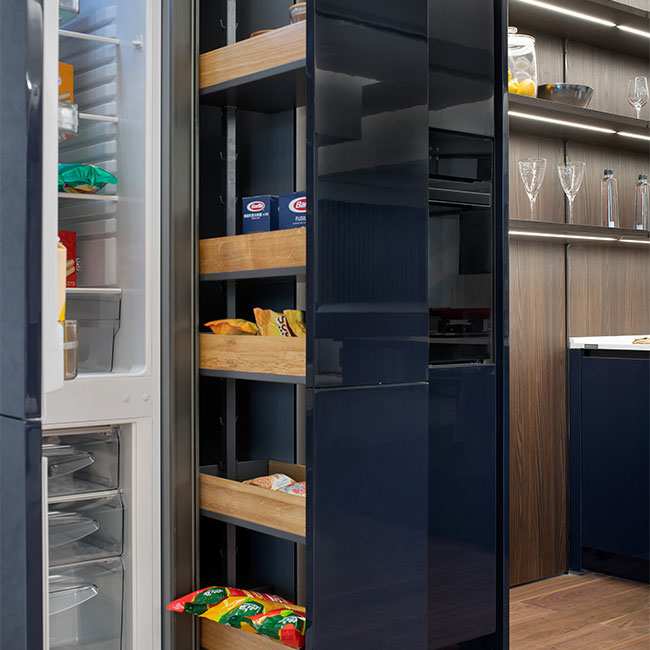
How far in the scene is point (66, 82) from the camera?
83.3 inches

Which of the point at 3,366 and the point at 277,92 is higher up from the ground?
the point at 277,92

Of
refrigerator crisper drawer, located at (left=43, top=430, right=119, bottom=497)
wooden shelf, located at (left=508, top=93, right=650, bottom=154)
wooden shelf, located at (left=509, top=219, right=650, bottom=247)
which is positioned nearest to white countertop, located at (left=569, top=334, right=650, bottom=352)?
wooden shelf, located at (left=509, top=219, right=650, bottom=247)

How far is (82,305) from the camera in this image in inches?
84.8

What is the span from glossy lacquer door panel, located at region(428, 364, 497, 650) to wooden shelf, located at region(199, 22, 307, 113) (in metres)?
0.84

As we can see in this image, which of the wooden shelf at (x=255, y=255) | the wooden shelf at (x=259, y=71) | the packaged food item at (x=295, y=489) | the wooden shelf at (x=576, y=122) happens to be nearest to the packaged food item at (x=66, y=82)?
the wooden shelf at (x=259, y=71)

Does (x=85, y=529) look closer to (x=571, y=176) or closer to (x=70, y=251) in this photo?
(x=70, y=251)

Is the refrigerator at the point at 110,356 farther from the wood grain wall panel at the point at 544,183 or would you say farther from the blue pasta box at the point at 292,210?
the wood grain wall panel at the point at 544,183

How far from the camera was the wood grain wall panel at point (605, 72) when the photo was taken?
3.43 metres

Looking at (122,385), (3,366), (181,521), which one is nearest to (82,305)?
(122,385)

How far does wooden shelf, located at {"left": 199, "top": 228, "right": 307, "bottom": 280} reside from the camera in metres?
1.93

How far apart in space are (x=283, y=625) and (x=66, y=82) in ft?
4.62

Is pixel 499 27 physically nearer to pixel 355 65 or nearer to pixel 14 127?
pixel 355 65

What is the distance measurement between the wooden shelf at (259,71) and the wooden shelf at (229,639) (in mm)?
1316

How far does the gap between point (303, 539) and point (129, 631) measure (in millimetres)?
555
